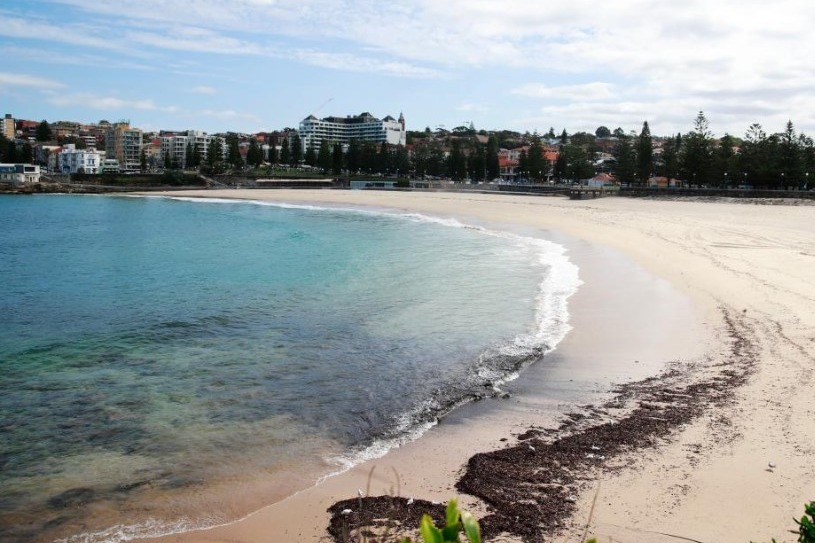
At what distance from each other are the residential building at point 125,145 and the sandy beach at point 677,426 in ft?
477

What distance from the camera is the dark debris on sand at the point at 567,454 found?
17.9 feet

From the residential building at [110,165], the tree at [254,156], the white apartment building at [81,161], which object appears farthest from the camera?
the residential building at [110,165]

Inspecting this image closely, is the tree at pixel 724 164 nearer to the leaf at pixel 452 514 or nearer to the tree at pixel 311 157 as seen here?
the leaf at pixel 452 514

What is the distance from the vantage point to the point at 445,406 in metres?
8.84

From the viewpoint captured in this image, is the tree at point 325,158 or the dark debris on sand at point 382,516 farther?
the tree at point 325,158

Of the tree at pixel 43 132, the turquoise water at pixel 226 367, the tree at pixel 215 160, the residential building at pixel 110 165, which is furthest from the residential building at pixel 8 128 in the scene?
the turquoise water at pixel 226 367

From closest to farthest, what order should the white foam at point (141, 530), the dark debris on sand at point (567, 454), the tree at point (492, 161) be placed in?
the dark debris on sand at point (567, 454) < the white foam at point (141, 530) < the tree at point (492, 161)

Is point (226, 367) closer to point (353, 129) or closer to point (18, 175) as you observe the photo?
point (18, 175)

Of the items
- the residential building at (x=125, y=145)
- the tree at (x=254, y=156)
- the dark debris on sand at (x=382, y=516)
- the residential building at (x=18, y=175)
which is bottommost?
the dark debris on sand at (x=382, y=516)

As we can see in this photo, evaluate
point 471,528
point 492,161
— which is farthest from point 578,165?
point 471,528

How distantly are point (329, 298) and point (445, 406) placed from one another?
9078 millimetres

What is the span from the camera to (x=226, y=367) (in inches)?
431

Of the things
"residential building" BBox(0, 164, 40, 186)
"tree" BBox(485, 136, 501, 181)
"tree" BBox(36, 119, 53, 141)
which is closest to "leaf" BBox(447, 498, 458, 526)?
"tree" BBox(485, 136, 501, 181)

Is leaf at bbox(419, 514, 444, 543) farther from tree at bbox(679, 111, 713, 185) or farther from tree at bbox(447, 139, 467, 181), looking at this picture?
tree at bbox(447, 139, 467, 181)
